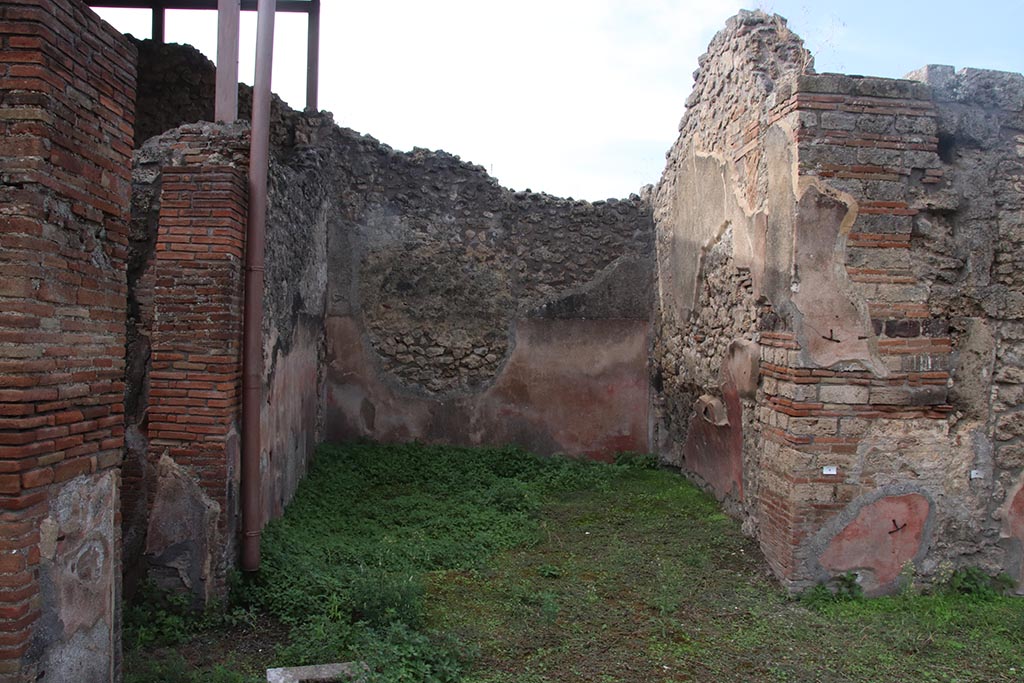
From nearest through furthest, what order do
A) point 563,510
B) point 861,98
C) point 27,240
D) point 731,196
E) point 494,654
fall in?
point 27,240, point 494,654, point 861,98, point 731,196, point 563,510

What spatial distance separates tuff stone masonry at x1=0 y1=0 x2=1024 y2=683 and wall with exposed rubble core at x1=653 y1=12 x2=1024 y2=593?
0.02 meters

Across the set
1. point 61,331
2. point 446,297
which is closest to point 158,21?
point 446,297

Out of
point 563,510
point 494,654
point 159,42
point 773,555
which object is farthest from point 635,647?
point 159,42

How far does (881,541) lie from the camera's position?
466 centimetres

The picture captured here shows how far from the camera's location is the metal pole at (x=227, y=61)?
5.21 meters

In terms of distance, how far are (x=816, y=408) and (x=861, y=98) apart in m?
1.95

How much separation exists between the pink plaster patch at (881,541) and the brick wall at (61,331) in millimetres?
4037

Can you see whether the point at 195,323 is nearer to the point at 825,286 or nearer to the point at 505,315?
the point at 825,286

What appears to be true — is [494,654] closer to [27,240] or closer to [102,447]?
[102,447]

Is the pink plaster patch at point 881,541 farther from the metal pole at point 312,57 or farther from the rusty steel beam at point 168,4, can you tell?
the rusty steel beam at point 168,4

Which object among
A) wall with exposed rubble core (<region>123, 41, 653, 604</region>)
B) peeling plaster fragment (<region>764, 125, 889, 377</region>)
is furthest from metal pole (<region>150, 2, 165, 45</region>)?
peeling plaster fragment (<region>764, 125, 889, 377</region>)

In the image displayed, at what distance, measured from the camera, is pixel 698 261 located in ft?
22.0

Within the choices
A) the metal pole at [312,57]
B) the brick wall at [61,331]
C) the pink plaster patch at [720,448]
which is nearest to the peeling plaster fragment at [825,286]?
the pink plaster patch at [720,448]

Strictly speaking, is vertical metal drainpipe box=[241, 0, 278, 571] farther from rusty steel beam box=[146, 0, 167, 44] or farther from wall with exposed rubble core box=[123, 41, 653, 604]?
rusty steel beam box=[146, 0, 167, 44]
